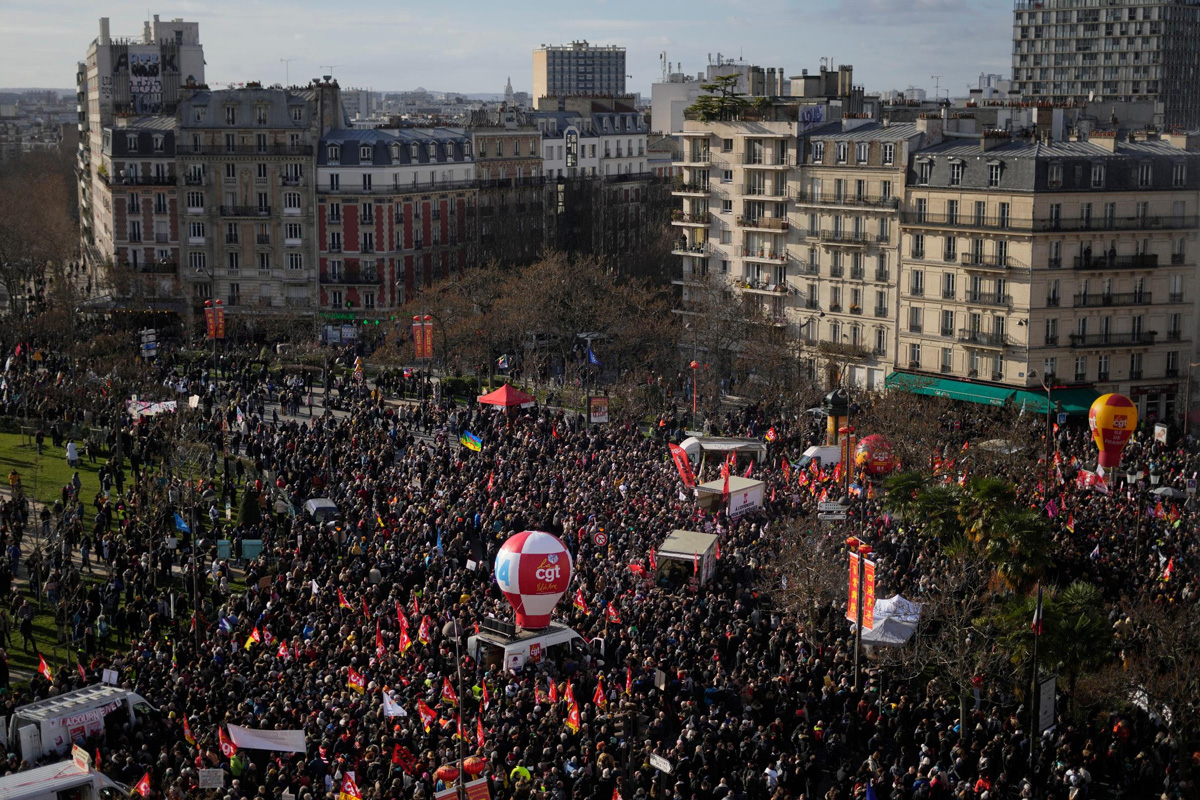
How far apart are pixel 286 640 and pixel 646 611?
7.94m

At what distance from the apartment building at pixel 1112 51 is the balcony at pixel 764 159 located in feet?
223

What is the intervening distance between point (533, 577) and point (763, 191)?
43237mm

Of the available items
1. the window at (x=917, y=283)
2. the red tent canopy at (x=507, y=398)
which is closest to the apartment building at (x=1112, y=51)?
the window at (x=917, y=283)

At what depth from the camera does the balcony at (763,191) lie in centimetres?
7288

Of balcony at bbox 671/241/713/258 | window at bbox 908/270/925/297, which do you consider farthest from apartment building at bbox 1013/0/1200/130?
window at bbox 908/270/925/297

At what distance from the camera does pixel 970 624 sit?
33.4 meters

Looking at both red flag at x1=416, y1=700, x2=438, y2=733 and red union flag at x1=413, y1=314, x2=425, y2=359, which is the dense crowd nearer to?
red flag at x1=416, y1=700, x2=438, y2=733

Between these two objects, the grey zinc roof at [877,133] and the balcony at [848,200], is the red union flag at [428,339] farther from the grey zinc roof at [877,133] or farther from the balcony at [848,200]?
the grey zinc roof at [877,133]

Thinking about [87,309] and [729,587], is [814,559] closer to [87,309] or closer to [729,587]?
[729,587]

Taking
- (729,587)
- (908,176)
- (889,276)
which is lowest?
(729,587)

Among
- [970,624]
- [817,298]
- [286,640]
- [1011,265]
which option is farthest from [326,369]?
[970,624]

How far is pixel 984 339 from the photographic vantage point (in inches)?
2472

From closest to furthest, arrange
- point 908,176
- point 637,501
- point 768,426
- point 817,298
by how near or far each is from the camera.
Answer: point 637,501 → point 768,426 → point 908,176 → point 817,298

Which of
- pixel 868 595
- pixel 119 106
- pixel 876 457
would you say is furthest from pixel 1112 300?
pixel 119 106
